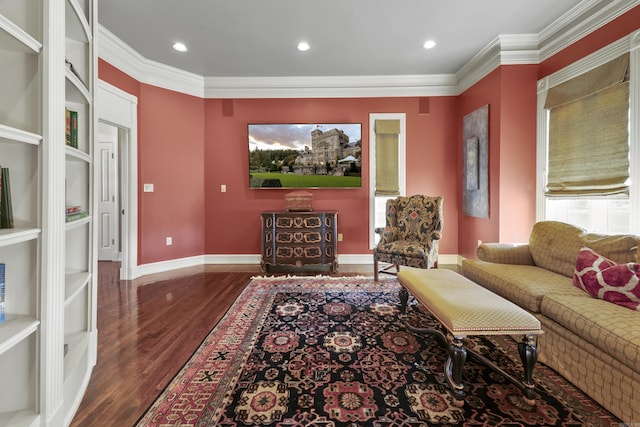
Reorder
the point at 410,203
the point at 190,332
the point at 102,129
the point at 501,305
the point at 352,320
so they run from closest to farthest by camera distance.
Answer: the point at 501,305 → the point at 190,332 → the point at 352,320 → the point at 410,203 → the point at 102,129

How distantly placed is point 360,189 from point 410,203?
923 mm

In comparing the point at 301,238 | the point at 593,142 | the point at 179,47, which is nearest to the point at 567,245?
the point at 593,142

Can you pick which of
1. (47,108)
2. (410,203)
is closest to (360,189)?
(410,203)

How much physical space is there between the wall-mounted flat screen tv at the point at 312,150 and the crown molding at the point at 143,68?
1085 millimetres

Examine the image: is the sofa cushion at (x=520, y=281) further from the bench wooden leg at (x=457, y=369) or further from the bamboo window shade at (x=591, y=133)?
the bamboo window shade at (x=591, y=133)

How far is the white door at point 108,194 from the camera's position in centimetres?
494

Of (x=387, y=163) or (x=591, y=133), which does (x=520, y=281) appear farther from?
(x=387, y=163)

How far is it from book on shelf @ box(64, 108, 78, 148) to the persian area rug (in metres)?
1.56

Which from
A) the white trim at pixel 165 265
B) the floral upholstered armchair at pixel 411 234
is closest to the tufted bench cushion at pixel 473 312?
the floral upholstered armchair at pixel 411 234

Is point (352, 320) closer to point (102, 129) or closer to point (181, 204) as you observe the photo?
point (181, 204)

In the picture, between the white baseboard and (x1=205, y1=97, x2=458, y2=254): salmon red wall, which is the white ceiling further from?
the white baseboard

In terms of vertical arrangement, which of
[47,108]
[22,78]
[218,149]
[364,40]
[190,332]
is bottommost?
[190,332]

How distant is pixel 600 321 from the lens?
1540 mm

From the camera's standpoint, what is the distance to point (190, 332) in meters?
2.36
